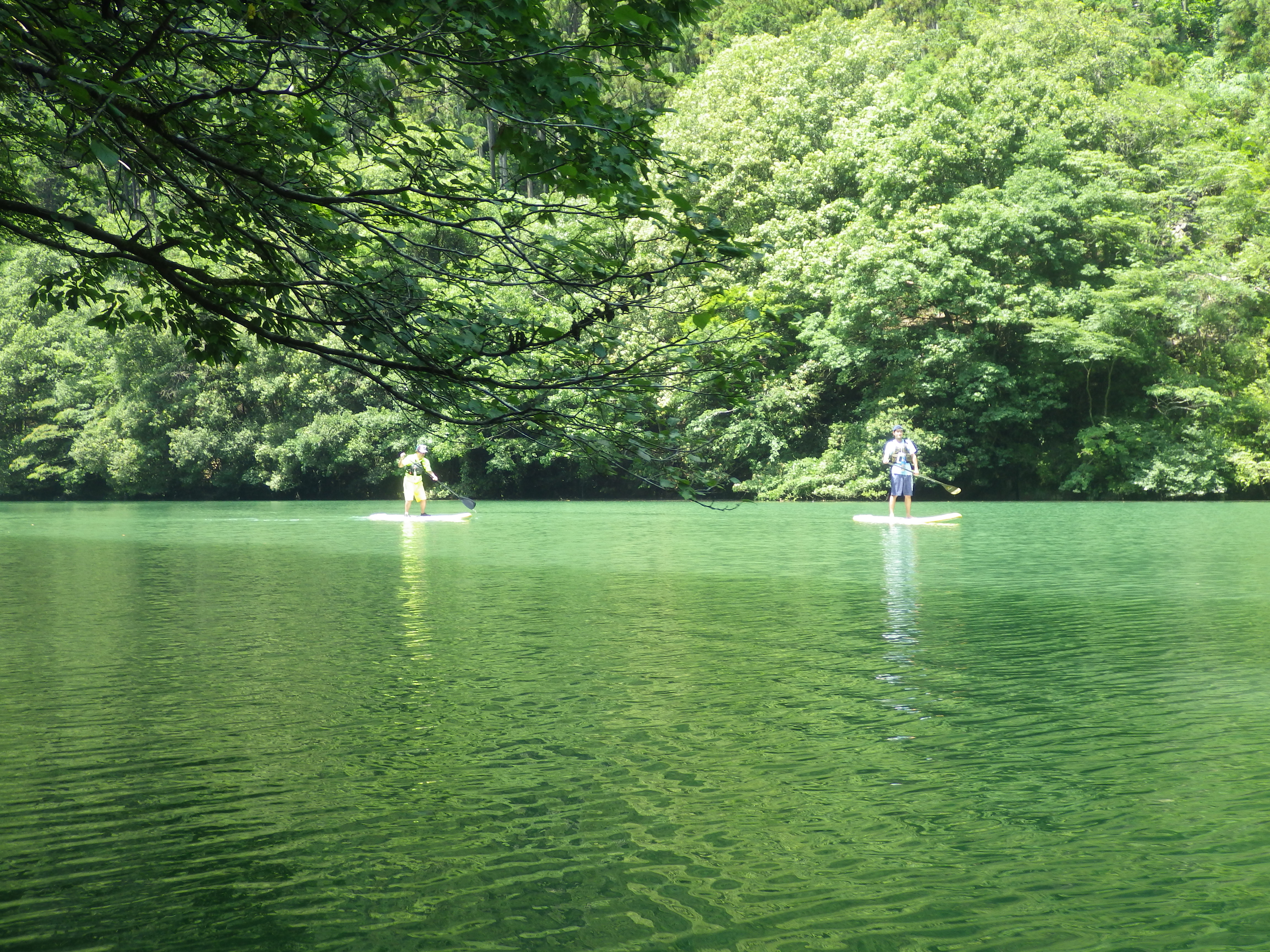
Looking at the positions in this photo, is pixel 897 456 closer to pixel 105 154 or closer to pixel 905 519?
pixel 905 519

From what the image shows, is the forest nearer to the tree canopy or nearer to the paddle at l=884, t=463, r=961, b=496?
the paddle at l=884, t=463, r=961, b=496

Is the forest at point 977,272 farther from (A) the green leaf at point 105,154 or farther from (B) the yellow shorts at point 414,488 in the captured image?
(A) the green leaf at point 105,154

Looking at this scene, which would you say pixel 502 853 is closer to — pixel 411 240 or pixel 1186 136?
pixel 411 240

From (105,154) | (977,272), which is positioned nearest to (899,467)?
(977,272)

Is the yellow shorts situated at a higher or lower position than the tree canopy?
lower

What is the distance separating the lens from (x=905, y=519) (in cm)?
2402

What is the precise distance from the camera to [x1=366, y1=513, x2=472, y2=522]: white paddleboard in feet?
89.2

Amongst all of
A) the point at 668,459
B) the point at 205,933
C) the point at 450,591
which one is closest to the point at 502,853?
the point at 205,933

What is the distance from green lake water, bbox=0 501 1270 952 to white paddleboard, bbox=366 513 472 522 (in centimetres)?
1526

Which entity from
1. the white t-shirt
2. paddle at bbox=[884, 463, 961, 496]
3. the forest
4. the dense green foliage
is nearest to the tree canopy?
the white t-shirt

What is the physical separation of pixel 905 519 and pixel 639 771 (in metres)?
19.7

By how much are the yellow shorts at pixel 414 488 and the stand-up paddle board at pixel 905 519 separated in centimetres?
982

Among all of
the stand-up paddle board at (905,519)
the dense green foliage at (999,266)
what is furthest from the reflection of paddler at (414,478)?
the dense green foliage at (999,266)

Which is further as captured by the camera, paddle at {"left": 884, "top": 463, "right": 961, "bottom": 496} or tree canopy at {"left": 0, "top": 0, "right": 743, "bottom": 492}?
paddle at {"left": 884, "top": 463, "right": 961, "bottom": 496}
